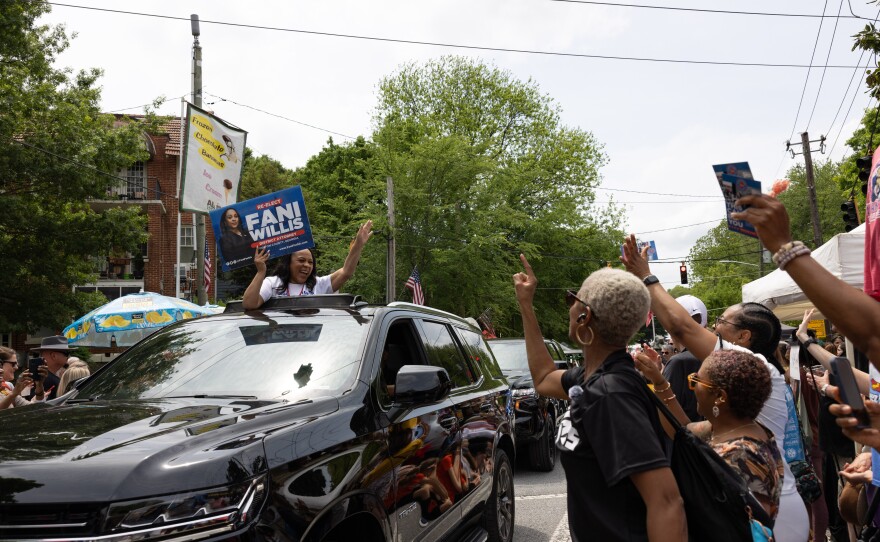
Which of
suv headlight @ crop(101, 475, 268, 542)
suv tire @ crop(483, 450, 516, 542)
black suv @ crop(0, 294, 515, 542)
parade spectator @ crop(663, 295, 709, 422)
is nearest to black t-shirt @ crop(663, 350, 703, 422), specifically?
parade spectator @ crop(663, 295, 709, 422)

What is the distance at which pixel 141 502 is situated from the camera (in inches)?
86.5

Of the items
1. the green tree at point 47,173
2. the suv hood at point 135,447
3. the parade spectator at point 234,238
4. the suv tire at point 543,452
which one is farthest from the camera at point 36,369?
the green tree at point 47,173

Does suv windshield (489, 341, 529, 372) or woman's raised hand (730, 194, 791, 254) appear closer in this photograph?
woman's raised hand (730, 194, 791, 254)

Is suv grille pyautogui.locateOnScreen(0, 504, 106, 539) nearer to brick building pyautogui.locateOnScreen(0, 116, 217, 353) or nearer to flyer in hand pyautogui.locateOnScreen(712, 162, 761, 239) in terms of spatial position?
flyer in hand pyautogui.locateOnScreen(712, 162, 761, 239)

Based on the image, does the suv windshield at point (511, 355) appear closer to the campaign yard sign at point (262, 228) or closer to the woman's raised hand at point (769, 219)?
the campaign yard sign at point (262, 228)

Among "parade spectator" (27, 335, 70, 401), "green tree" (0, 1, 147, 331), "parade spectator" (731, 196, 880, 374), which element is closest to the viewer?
"parade spectator" (731, 196, 880, 374)

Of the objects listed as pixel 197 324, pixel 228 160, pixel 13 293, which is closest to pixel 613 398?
pixel 197 324

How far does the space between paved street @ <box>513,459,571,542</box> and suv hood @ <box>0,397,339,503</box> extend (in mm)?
4058

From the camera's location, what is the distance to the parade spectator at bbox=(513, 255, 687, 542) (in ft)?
6.82

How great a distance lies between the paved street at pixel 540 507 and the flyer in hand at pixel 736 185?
480 cm

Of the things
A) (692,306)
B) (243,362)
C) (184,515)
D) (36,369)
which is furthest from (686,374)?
(36,369)

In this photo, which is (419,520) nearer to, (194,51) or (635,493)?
(635,493)

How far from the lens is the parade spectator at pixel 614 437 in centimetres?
208

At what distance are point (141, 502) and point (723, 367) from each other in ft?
6.99
